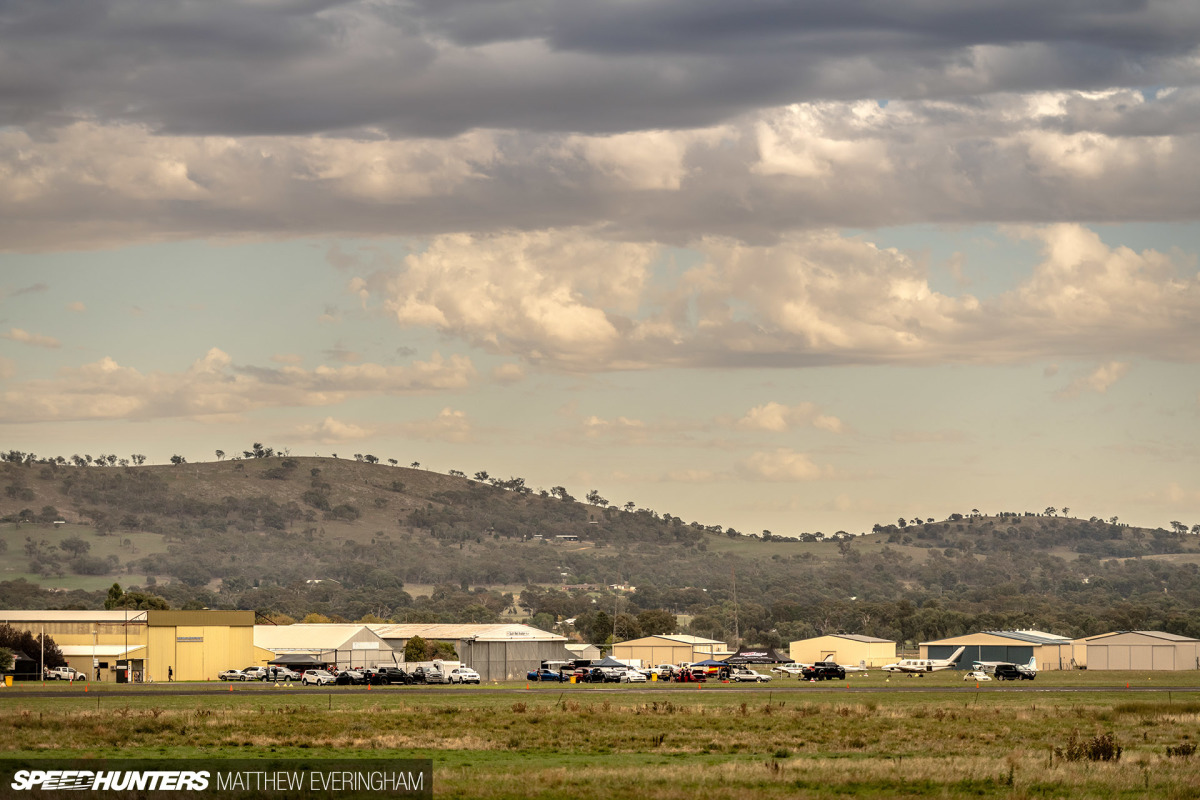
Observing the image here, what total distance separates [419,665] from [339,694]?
2637 cm

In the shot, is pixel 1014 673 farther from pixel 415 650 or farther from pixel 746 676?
pixel 415 650

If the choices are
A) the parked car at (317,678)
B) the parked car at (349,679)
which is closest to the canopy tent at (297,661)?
the parked car at (317,678)

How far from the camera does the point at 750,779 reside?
1406 inches

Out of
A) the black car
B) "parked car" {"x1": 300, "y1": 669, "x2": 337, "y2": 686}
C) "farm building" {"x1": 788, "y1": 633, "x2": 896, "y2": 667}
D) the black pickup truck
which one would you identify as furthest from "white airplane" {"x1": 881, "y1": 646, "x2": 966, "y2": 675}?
"parked car" {"x1": 300, "y1": 669, "x2": 337, "y2": 686}

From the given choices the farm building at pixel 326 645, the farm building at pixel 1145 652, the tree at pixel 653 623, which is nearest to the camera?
the farm building at pixel 326 645

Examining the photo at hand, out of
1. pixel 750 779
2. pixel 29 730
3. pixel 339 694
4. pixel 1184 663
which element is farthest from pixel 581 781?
pixel 1184 663

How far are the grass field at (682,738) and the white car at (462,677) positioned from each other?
85.4ft

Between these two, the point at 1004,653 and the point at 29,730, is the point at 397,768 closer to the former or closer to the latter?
the point at 29,730

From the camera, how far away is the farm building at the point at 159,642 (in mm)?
117812

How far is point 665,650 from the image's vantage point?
151 meters

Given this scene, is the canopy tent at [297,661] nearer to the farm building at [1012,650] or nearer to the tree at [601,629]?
the farm building at [1012,650]

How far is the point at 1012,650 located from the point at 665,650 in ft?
120

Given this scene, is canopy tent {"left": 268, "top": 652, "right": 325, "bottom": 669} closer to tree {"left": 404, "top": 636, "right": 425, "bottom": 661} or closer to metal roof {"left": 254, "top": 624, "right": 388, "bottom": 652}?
metal roof {"left": 254, "top": 624, "right": 388, "bottom": 652}

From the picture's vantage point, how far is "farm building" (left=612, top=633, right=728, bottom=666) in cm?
15000
